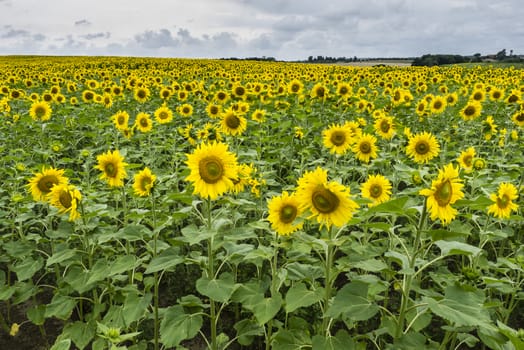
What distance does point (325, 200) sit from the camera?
2271 millimetres

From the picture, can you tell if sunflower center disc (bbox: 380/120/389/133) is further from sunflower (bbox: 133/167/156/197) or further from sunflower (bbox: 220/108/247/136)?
sunflower (bbox: 133/167/156/197)

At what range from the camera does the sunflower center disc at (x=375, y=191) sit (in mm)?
3607

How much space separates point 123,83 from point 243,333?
12084 mm

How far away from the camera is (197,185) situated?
263 cm

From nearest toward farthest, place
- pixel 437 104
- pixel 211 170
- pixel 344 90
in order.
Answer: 1. pixel 211 170
2. pixel 437 104
3. pixel 344 90

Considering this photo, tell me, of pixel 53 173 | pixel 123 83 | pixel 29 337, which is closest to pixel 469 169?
pixel 53 173

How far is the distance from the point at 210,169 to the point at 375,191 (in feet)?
5.55

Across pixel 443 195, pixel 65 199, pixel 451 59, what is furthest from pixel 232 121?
pixel 451 59

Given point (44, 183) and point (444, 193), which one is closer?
point (444, 193)

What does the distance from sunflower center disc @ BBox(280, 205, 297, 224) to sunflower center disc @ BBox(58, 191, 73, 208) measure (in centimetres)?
169

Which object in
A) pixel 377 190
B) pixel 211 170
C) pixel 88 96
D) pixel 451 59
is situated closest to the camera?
pixel 211 170

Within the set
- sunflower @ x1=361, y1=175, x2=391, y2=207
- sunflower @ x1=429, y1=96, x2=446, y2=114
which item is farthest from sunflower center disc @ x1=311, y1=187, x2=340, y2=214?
sunflower @ x1=429, y1=96, x2=446, y2=114

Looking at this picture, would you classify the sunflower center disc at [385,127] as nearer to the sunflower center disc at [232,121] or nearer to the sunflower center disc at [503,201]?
the sunflower center disc at [232,121]

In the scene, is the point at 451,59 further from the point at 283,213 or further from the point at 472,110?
the point at 283,213
